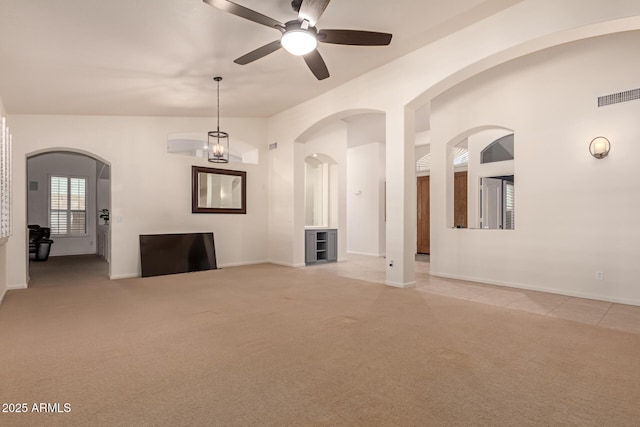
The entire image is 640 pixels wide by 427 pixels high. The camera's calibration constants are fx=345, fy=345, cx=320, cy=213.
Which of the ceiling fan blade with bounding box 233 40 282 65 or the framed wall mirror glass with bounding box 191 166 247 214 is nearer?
the ceiling fan blade with bounding box 233 40 282 65

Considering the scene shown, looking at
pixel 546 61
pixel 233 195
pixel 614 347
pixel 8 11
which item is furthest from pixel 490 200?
pixel 8 11

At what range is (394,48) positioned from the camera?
4.86 m

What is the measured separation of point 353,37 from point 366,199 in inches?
280

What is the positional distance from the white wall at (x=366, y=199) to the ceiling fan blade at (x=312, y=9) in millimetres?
7209

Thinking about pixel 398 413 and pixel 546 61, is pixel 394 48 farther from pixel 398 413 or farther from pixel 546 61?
pixel 398 413

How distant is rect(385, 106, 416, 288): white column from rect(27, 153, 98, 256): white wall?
33.7 feet

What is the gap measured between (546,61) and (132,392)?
642cm

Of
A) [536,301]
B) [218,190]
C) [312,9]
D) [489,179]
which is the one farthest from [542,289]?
[218,190]

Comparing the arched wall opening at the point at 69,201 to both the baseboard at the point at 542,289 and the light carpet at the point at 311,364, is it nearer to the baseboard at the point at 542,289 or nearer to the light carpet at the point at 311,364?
the light carpet at the point at 311,364

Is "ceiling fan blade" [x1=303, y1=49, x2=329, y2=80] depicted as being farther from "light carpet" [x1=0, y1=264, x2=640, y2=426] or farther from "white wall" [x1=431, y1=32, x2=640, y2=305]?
"white wall" [x1=431, y1=32, x2=640, y2=305]

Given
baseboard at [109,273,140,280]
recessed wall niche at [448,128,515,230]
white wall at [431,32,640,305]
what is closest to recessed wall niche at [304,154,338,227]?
recessed wall niche at [448,128,515,230]

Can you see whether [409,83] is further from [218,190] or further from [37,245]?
[37,245]

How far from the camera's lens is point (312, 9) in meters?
2.99

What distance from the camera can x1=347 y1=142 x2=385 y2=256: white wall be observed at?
10.0 m
